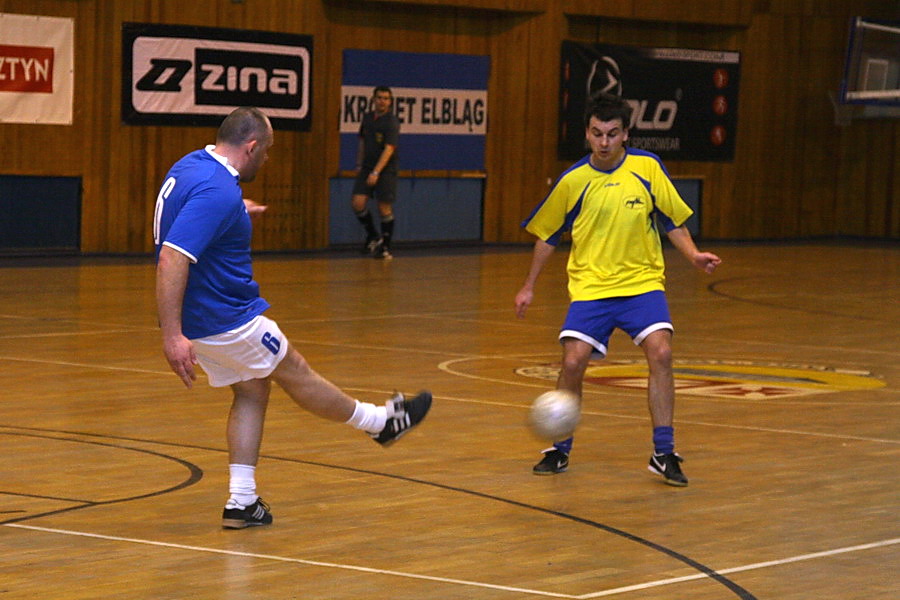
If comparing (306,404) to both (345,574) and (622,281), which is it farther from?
(622,281)

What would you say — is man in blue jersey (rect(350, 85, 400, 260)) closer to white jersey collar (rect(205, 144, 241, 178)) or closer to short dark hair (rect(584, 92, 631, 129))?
short dark hair (rect(584, 92, 631, 129))

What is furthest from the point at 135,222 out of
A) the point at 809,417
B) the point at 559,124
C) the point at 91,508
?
the point at 91,508

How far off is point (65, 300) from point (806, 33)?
648 inches

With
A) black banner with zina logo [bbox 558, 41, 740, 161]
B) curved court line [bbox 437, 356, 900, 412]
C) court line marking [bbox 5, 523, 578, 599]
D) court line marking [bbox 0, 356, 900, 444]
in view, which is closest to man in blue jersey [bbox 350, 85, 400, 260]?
black banner with zina logo [bbox 558, 41, 740, 161]

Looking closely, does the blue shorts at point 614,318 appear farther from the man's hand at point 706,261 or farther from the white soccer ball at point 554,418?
the white soccer ball at point 554,418

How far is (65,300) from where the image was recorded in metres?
15.2

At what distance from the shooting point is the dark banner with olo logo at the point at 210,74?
20.4 metres

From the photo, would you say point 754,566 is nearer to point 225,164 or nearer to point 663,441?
point 663,441

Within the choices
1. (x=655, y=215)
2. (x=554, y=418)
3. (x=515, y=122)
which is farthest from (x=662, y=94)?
(x=554, y=418)

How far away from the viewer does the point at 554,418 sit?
757 centimetres

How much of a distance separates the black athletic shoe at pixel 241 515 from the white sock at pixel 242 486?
18mm

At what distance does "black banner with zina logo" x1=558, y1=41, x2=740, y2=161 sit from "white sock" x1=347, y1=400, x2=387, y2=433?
18290mm

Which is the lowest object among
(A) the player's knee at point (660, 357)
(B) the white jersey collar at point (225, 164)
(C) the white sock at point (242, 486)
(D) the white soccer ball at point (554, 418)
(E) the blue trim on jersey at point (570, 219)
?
(C) the white sock at point (242, 486)

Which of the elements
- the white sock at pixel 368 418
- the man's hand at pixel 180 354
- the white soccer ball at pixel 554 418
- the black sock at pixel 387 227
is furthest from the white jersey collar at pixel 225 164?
the black sock at pixel 387 227
